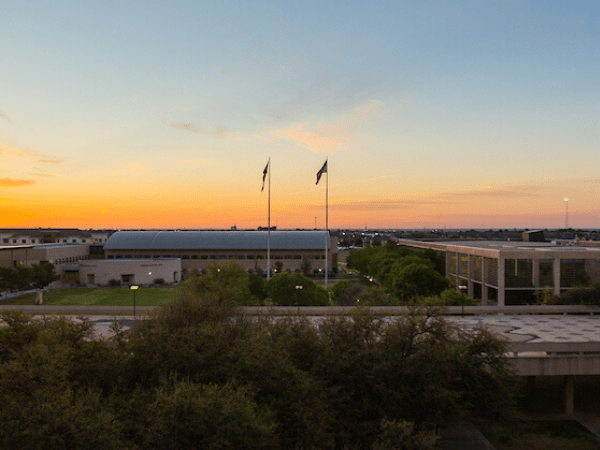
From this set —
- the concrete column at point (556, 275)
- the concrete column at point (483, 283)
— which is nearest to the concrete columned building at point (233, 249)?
the concrete column at point (483, 283)

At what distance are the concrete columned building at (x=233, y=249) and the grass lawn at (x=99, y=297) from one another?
23.5 m

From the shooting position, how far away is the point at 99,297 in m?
64.0

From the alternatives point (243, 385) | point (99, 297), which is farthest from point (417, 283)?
point (99, 297)

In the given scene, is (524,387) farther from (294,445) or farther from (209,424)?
(209,424)

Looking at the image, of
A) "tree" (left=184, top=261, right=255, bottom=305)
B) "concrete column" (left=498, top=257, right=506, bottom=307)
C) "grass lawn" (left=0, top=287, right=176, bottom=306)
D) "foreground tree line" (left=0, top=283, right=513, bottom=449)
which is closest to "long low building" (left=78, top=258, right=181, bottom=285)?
"grass lawn" (left=0, top=287, right=176, bottom=306)

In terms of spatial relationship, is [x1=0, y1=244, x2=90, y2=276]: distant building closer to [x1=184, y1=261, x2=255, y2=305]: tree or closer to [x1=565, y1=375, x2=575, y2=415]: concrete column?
[x1=184, y1=261, x2=255, y2=305]: tree

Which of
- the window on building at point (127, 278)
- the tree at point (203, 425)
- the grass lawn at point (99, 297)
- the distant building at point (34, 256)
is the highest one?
the distant building at point (34, 256)

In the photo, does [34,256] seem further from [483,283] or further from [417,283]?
[483,283]

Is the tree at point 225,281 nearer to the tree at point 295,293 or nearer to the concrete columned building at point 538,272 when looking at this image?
the tree at point 295,293

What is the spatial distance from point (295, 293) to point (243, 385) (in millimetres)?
28526

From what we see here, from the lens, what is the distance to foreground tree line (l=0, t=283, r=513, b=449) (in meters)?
15.5

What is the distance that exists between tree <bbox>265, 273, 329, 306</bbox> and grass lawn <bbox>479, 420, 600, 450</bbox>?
22894mm

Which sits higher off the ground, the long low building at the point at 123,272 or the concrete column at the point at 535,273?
the concrete column at the point at 535,273

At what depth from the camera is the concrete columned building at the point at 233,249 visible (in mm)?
96125
